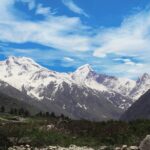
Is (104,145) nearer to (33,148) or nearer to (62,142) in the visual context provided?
(62,142)

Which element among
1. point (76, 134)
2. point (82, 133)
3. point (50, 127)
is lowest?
point (76, 134)

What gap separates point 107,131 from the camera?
5444 centimetres

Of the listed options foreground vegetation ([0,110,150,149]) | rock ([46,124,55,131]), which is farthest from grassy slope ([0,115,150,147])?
rock ([46,124,55,131])

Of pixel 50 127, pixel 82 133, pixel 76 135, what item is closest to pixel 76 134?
pixel 76 135

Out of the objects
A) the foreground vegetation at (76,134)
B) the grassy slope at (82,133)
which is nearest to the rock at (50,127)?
the foreground vegetation at (76,134)

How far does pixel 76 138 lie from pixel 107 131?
458cm

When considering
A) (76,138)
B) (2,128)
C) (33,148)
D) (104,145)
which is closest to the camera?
(33,148)

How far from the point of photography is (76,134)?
5494 cm

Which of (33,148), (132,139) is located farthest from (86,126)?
(33,148)

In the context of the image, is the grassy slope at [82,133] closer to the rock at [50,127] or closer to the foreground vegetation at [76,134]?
the foreground vegetation at [76,134]

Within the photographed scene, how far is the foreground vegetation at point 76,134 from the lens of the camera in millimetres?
49375

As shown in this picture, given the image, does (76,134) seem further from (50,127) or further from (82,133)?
(50,127)

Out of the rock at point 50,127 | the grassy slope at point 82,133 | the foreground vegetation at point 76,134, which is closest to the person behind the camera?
the foreground vegetation at point 76,134

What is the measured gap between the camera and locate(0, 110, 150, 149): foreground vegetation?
4938 cm
